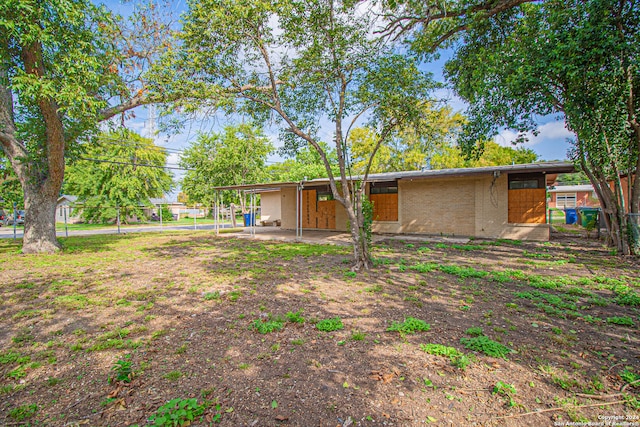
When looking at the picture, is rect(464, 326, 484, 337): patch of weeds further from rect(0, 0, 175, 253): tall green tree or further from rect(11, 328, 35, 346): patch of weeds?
rect(0, 0, 175, 253): tall green tree

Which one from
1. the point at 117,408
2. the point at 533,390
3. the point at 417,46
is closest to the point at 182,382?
the point at 117,408

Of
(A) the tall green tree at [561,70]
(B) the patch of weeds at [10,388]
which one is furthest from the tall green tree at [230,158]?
(B) the patch of weeds at [10,388]

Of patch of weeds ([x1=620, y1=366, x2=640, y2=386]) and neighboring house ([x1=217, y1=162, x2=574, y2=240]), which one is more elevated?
neighboring house ([x1=217, y1=162, x2=574, y2=240])

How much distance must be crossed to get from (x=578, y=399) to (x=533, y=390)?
26 centimetres

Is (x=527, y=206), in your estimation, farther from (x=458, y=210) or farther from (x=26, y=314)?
(x=26, y=314)

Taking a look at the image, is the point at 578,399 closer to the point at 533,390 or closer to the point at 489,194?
the point at 533,390

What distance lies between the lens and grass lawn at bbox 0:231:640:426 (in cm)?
206

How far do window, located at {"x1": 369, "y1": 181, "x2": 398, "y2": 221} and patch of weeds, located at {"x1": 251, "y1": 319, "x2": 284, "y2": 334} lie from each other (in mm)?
10245

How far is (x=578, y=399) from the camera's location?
82.2 inches

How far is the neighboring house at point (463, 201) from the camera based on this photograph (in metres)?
10.5

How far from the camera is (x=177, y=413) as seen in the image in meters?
1.96

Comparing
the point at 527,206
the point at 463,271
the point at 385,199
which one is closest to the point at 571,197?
the point at 527,206

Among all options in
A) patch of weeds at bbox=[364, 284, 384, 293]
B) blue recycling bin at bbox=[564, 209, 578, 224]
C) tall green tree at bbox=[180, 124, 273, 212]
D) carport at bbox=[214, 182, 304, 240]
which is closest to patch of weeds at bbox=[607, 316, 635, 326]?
patch of weeds at bbox=[364, 284, 384, 293]

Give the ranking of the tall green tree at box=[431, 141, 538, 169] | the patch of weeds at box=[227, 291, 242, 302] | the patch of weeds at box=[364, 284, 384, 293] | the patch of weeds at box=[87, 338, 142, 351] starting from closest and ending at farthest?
1. the patch of weeds at box=[87, 338, 142, 351]
2. the patch of weeds at box=[227, 291, 242, 302]
3. the patch of weeds at box=[364, 284, 384, 293]
4. the tall green tree at box=[431, 141, 538, 169]
